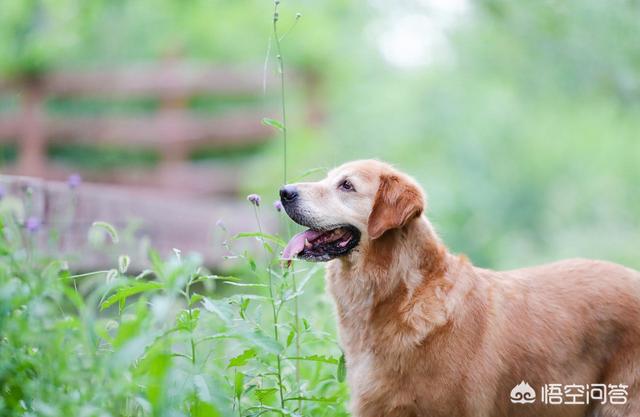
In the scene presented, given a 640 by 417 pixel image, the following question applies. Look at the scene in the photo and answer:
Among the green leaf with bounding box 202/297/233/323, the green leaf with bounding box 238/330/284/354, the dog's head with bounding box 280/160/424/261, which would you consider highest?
the dog's head with bounding box 280/160/424/261

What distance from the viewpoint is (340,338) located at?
390cm

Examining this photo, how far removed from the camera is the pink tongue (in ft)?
12.2

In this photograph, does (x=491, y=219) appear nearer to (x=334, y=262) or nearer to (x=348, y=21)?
(x=348, y=21)

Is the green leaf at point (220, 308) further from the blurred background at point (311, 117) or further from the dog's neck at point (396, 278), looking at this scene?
the blurred background at point (311, 117)

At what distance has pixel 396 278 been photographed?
371 centimetres

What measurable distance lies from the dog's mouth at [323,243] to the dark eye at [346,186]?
187mm

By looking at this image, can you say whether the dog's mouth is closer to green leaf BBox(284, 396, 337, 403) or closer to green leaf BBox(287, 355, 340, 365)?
green leaf BBox(287, 355, 340, 365)

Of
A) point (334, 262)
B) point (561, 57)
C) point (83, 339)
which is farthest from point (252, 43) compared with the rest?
point (83, 339)

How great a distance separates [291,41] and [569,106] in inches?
218

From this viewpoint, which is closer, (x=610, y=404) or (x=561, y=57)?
(x=610, y=404)

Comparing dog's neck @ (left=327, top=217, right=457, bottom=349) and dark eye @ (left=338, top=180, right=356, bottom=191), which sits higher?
dark eye @ (left=338, top=180, right=356, bottom=191)

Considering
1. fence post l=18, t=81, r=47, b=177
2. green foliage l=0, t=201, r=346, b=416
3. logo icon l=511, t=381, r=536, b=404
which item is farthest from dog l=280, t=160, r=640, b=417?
fence post l=18, t=81, r=47, b=177

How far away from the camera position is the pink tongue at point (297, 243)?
371 centimetres

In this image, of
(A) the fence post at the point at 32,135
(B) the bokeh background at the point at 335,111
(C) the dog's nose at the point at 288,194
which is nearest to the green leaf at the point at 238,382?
(C) the dog's nose at the point at 288,194
